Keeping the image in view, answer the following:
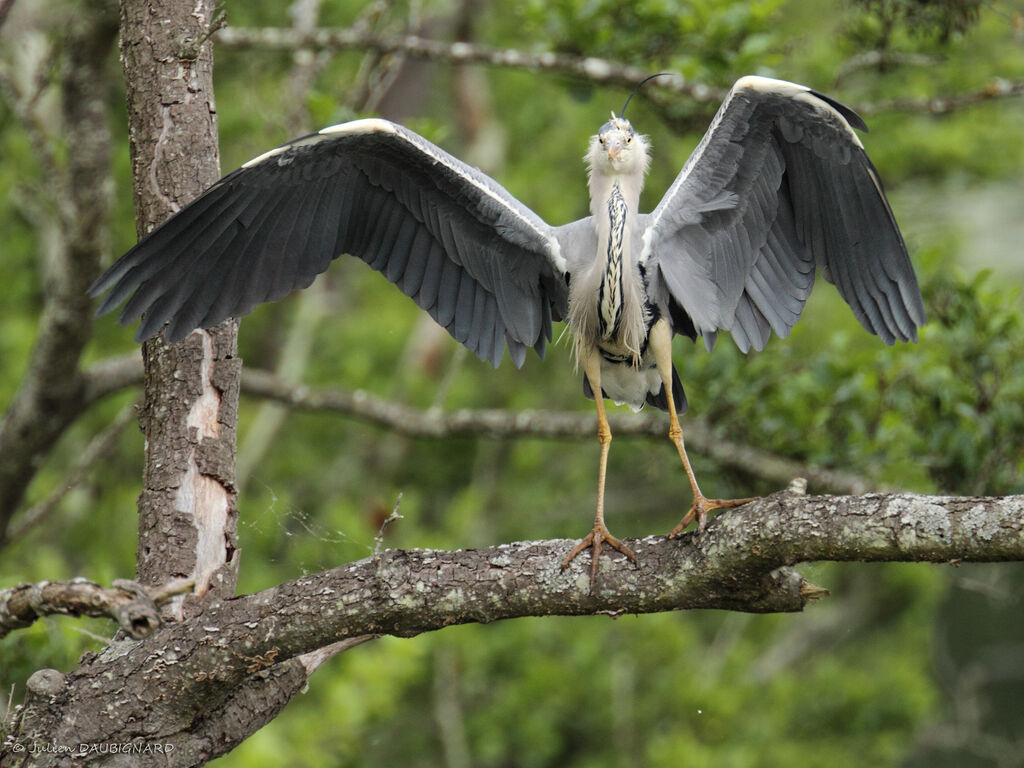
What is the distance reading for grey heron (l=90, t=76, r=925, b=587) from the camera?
3.78 metres

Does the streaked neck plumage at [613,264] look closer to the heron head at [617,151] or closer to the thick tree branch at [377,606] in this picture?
the heron head at [617,151]

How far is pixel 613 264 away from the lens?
3990mm

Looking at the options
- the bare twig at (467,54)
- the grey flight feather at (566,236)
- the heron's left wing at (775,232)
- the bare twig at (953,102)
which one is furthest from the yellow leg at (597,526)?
the bare twig at (953,102)

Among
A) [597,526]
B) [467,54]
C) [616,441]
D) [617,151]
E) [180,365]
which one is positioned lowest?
[597,526]

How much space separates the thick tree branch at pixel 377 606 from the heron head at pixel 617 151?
1618 millimetres

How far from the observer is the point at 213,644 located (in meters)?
3.02

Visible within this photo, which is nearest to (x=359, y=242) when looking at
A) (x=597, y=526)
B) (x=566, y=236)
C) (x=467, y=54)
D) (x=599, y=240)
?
(x=566, y=236)

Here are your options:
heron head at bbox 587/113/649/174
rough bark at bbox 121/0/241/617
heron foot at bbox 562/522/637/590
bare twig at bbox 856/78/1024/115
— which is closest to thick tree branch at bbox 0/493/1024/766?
heron foot at bbox 562/522/637/590

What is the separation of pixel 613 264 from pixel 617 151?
45cm

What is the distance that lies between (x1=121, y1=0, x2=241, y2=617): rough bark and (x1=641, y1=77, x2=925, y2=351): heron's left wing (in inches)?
61.7

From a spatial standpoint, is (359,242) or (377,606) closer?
(377,606)

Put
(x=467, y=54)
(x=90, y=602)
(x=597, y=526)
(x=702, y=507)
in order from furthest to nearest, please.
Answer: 1. (x=467, y=54)
2. (x=702, y=507)
3. (x=597, y=526)
4. (x=90, y=602)

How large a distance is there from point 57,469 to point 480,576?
7.56 meters

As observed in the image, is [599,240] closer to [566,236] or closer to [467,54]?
[566,236]
